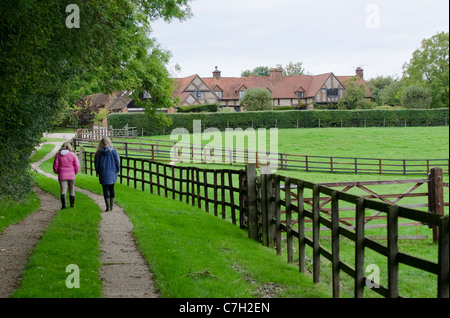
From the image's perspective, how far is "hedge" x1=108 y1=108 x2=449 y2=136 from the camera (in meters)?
65.1

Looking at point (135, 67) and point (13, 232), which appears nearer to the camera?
point (13, 232)

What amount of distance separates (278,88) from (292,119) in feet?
97.5

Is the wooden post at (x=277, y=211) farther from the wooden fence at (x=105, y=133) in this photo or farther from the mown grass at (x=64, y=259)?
the wooden fence at (x=105, y=133)

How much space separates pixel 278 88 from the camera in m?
98.5

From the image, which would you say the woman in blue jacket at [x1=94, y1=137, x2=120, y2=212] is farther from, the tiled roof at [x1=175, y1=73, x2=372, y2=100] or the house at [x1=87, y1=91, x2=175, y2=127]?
the tiled roof at [x1=175, y1=73, x2=372, y2=100]

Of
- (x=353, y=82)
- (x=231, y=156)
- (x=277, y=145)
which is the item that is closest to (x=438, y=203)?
(x=231, y=156)

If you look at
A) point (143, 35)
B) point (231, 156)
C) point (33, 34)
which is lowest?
point (231, 156)

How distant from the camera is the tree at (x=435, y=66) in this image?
5282mm

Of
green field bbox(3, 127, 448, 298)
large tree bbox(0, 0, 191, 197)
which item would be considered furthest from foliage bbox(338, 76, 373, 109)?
green field bbox(3, 127, 448, 298)

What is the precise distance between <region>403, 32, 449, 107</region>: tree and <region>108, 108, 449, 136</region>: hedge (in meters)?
49.3

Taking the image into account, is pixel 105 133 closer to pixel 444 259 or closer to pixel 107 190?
pixel 107 190
